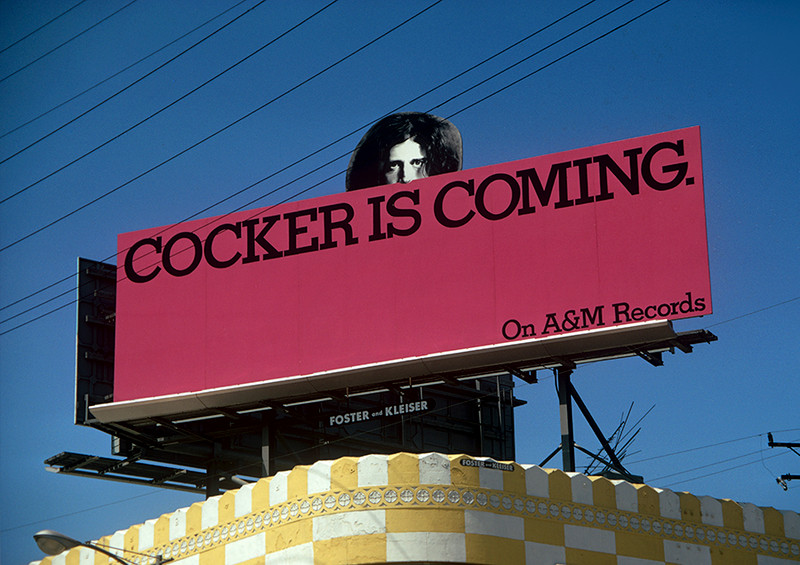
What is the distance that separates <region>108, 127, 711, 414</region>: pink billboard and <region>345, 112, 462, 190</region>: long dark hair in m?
7.42

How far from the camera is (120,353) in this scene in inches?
1565

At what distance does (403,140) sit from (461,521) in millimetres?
21855

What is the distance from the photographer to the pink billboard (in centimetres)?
3397

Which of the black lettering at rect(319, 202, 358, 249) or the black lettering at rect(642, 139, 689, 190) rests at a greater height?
the black lettering at rect(642, 139, 689, 190)

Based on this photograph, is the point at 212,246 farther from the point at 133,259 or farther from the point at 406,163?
the point at 406,163

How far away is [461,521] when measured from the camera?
25.9 m

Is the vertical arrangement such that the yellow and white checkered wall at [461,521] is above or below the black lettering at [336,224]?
below

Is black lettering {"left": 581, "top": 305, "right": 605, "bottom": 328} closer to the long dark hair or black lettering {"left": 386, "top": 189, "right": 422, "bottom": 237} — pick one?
black lettering {"left": 386, "top": 189, "right": 422, "bottom": 237}

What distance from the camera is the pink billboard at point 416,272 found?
3397 centimetres

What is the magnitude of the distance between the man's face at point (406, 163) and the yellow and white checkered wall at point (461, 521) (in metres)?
18.9

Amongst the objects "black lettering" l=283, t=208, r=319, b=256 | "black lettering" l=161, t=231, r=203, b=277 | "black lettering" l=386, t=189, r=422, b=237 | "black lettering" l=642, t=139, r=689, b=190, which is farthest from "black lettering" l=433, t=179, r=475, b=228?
"black lettering" l=161, t=231, r=203, b=277

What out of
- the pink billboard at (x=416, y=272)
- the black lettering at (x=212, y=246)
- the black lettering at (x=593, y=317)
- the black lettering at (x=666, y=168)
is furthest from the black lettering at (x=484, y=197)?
the black lettering at (x=212, y=246)

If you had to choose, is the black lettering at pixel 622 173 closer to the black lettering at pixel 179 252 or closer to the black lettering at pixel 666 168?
the black lettering at pixel 666 168

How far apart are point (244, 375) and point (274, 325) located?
1.69m
